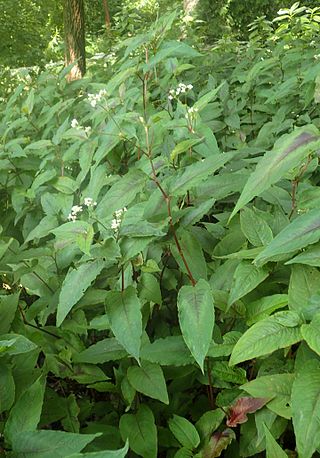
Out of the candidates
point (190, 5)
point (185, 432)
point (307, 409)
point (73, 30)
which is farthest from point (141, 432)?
point (190, 5)

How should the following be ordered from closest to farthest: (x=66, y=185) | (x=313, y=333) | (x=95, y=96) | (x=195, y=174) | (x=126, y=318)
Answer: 1. (x=313, y=333)
2. (x=126, y=318)
3. (x=195, y=174)
4. (x=95, y=96)
5. (x=66, y=185)

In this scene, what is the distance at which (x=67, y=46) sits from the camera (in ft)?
23.3

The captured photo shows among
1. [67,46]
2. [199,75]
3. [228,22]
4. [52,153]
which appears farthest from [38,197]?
[228,22]

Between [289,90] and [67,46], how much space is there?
16.1 ft

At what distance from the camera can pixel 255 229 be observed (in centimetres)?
159

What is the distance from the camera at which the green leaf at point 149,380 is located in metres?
1.51

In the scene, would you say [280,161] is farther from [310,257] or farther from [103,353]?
[103,353]

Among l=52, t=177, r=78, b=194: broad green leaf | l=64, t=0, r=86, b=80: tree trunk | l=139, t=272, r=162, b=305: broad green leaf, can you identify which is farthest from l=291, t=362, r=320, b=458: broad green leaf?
l=64, t=0, r=86, b=80: tree trunk

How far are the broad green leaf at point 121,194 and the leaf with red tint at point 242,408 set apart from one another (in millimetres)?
697

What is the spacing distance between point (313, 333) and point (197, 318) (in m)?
0.31

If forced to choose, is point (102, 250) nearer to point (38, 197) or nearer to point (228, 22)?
point (38, 197)

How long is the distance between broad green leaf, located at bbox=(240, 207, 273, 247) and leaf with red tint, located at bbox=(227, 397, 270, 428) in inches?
17.8

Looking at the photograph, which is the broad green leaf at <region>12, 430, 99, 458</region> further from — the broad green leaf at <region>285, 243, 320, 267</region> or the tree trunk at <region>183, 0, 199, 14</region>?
the tree trunk at <region>183, 0, 199, 14</region>

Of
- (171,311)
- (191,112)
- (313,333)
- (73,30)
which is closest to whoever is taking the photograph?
(313,333)
